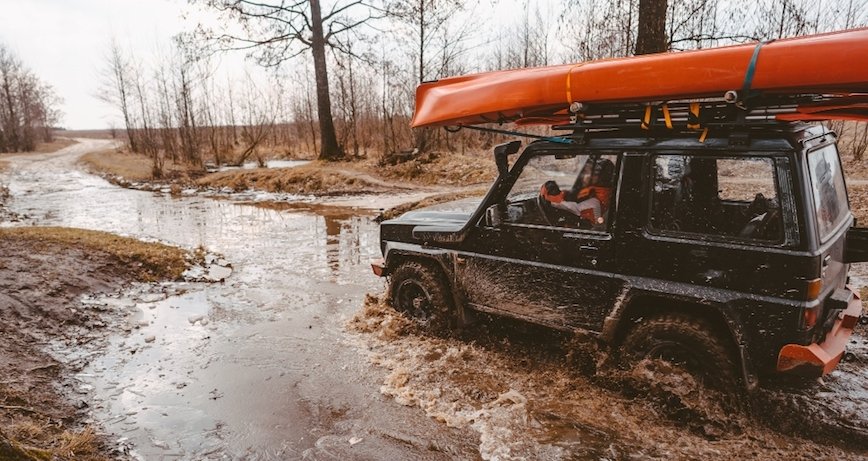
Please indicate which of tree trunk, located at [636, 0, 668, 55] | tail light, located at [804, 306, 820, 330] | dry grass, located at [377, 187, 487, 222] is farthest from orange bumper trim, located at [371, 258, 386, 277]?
dry grass, located at [377, 187, 487, 222]

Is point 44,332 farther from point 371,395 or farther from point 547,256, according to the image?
point 547,256

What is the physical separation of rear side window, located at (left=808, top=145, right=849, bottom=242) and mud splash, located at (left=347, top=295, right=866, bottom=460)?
4.50ft

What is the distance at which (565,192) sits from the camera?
421 cm

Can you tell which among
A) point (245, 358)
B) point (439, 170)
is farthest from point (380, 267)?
point (439, 170)

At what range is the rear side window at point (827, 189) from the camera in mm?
3420

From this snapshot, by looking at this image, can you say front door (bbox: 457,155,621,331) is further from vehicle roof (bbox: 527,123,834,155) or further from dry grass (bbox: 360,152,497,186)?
dry grass (bbox: 360,152,497,186)

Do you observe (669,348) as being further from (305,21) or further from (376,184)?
(305,21)

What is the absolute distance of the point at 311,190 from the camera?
57.5 ft

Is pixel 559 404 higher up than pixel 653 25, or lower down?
lower down

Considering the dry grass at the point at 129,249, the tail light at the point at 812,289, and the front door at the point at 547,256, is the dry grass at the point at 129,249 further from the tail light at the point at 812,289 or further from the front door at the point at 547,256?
the tail light at the point at 812,289

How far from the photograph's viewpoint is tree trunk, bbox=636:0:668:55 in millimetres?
7746

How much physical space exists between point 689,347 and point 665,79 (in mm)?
1807

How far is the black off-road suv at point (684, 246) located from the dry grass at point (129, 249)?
17.0 feet

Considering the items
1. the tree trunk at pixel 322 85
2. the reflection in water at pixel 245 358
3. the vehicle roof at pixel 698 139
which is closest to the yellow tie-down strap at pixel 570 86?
the vehicle roof at pixel 698 139
